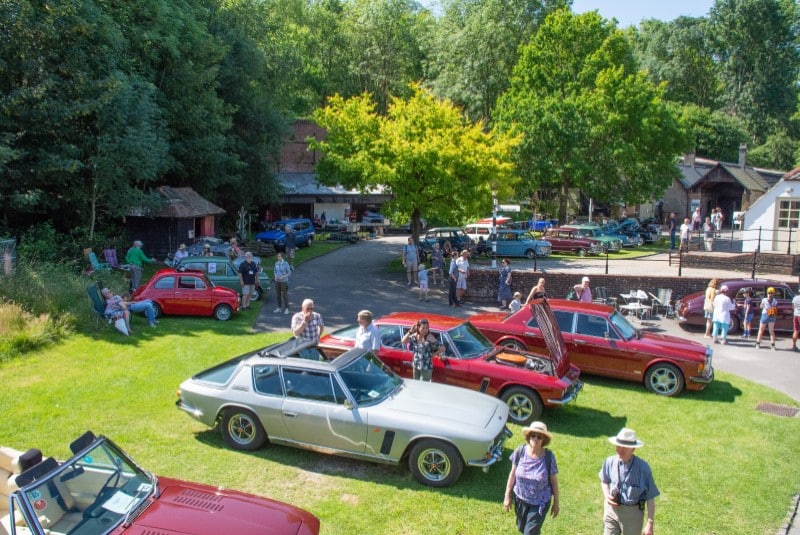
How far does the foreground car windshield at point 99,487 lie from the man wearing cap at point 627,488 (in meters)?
4.06

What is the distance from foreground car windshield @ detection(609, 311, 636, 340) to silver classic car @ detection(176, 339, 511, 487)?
15.7ft

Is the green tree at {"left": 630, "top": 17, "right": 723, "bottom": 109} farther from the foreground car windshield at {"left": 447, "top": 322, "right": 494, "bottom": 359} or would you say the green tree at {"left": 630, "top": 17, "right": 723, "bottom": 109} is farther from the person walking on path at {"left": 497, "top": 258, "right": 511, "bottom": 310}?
the foreground car windshield at {"left": 447, "top": 322, "right": 494, "bottom": 359}

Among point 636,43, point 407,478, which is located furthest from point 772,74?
point 407,478

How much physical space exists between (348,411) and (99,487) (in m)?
3.07

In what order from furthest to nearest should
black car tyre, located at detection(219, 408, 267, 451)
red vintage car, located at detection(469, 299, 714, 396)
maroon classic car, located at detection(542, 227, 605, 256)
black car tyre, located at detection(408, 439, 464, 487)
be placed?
maroon classic car, located at detection(542, 227, 605, 256) < red vintage car, located at detection(469, 299, 714, 396) < black car tyre, located at detection(219, 408, 267, 451) < black car tyre, located at detection(408, 439, 464, 487)

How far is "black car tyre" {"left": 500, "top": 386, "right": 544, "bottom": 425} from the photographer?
32.3ft

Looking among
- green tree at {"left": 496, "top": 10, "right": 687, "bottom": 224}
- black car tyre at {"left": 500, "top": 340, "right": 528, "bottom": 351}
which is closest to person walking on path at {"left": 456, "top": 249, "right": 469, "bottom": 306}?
black car tyre at {"left": 500, "top": 340, "right": 528, "bottom": 351}

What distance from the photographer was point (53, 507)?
5355mm

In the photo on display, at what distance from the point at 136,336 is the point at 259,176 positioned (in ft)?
75.4

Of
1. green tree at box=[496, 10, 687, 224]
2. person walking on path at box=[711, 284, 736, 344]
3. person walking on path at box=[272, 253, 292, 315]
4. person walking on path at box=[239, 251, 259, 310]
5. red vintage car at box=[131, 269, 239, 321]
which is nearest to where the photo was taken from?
person walking on path at box=[711, 284, 736, 344]

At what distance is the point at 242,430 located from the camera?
8688 millimetres

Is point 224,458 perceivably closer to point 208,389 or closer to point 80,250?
point 208,389

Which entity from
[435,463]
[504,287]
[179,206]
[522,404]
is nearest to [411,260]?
[504,287]

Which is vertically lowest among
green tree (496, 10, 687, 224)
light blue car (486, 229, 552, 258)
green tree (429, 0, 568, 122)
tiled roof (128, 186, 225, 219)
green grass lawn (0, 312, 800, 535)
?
green grass lawn (0, 312, 800, 535)
